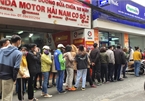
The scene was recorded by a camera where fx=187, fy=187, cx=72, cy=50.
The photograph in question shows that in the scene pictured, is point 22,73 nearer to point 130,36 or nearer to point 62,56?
point 62,56

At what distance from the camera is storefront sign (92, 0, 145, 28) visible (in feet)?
42.1

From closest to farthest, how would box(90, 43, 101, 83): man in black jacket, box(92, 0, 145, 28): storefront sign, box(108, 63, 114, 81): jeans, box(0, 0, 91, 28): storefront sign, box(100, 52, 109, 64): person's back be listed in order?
box(90, 43, 101, 83): man in black jacket < box(100, 52, 109, 64): person's back < box(0, 0, 91, 28): storefront sign < box(108, 63, 114, 81): jeans < box(92, 0, 145, 28): storefront sign

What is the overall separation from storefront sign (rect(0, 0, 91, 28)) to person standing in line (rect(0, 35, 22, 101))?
5.11 metres

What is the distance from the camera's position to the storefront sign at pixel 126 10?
12817mm

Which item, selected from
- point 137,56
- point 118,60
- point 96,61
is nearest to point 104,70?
point 96,61

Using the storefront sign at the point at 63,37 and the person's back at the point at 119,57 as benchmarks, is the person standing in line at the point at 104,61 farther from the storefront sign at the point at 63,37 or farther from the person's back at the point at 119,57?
the storefront sign at the point at 63,37

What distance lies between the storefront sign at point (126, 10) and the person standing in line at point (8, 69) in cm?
895

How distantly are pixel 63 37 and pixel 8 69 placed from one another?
9.32 meters

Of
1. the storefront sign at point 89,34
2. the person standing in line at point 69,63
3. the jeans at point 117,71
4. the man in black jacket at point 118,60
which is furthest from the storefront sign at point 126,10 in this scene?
the person standing in line at point 69,63

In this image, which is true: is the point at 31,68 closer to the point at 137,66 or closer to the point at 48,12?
the point at 48,12

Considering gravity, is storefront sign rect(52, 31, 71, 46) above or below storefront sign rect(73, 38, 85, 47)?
above

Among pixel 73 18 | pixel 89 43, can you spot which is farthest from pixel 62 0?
pixel 89 43

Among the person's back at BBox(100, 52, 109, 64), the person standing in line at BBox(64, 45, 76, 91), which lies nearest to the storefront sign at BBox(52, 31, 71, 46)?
the person's back at BBox(100, 52, 109, 64)

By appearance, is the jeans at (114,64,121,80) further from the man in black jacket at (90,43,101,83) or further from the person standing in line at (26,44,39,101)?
the person standing in line at (26,44,39,101)
